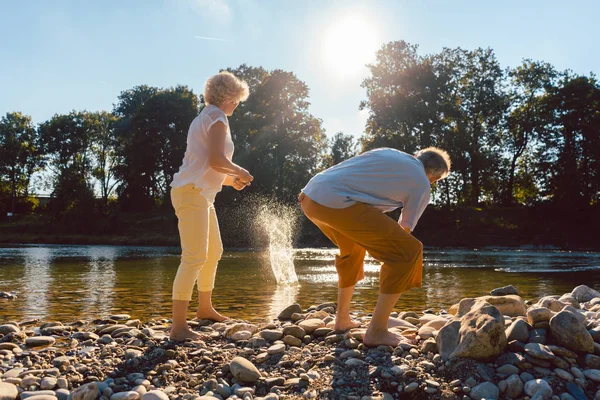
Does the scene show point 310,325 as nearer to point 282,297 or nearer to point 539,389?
point 539,389

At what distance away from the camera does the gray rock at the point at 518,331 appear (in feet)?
12.5

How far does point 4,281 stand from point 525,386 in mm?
10608

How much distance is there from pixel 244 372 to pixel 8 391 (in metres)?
1.41

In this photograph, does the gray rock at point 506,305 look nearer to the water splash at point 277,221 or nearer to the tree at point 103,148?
the water splash at point 277,221

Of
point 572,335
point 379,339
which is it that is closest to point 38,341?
point 379,339

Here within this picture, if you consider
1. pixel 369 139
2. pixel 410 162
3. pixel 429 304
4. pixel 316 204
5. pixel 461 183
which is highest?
pixel 369 139

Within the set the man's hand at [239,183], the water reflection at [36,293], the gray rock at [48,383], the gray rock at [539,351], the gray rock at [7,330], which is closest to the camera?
the gray rock at [48,383]

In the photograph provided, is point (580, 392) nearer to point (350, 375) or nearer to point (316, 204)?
point (350, 375)

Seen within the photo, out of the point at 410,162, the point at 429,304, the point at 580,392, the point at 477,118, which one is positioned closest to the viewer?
the point at 580,392

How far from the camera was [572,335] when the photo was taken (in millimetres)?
3740

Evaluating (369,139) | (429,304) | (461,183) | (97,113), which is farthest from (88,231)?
(429,304)

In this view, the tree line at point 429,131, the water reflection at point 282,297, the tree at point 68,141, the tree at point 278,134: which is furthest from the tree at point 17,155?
the water reflection at point 282,297

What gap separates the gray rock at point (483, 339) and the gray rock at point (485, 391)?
12.5 inches

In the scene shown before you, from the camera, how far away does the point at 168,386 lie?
3357 millimetres
